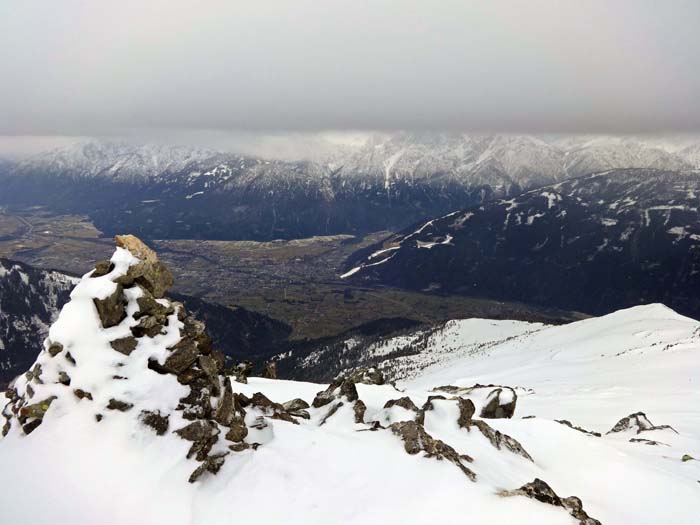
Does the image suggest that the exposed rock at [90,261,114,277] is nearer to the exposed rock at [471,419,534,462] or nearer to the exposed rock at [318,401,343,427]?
the exposed rock at [318,401,343,427]

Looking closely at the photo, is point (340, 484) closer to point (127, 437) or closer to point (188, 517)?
point (188, 517)

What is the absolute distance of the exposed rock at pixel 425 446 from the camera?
25828 millimetres

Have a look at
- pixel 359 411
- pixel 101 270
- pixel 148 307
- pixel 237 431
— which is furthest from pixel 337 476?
pixel 101 270

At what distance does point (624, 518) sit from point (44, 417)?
3331 cm

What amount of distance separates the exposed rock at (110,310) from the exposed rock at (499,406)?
3658 cm

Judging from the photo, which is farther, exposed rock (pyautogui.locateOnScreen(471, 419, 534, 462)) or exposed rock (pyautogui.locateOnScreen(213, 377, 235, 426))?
exposed rock (pyautogui.locateOnScreen(471, 419, 534, 462))

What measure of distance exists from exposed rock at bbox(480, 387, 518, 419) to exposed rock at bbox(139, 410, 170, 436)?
110 ft

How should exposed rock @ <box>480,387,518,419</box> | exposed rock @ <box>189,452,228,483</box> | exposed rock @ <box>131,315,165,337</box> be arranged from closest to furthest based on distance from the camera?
exposed rock @ <box>189,452,228,483</box>, exposed rock @ <box>131,315,165,337</box>, exposed rock @ <box>480,387,518,419</box>

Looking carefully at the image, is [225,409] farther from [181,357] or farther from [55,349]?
[55,349]

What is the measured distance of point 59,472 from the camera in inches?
950

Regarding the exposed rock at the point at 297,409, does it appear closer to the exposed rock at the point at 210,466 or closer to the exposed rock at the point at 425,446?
the exposed rock at the point at 425,446

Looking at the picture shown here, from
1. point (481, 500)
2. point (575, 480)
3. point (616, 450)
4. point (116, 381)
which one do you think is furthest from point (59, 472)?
point (616, 450)

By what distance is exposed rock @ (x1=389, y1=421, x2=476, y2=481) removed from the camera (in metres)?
25.8

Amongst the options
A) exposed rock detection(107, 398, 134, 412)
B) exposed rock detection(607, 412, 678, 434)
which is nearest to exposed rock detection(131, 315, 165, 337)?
exposed rock detection(107, 398, 134, 412)
